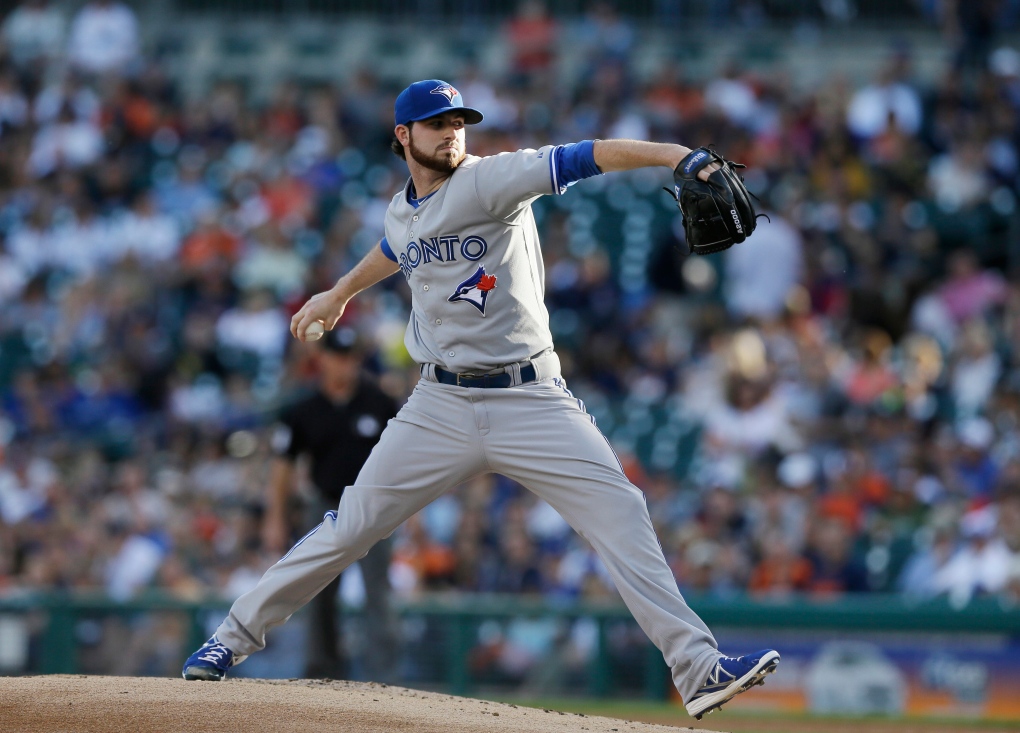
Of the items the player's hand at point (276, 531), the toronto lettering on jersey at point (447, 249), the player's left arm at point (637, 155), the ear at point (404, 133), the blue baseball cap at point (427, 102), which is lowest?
the player's hand at point (276, 531)

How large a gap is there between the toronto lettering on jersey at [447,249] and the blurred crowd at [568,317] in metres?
5.14

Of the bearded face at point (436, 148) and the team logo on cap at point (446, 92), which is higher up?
the team logo on cap at point (446, 92)

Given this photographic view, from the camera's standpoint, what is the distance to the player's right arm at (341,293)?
518 centimetres

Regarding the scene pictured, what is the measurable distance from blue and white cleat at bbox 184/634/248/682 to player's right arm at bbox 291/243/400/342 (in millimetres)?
1136

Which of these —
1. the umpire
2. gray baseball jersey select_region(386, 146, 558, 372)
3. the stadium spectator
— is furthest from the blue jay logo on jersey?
the stadium spectator

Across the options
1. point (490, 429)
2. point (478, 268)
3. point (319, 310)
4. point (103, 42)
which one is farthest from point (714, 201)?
point (103, 42)

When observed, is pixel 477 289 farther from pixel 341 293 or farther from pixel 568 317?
pixel 568 317

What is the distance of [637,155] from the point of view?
14.2 feet

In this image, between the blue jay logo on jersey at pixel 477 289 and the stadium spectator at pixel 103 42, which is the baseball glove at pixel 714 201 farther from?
the stadium spectator at pixel 103 42

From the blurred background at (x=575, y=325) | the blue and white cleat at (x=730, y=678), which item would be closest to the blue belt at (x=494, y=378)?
the blue and white cleat at (x=730, y=678)

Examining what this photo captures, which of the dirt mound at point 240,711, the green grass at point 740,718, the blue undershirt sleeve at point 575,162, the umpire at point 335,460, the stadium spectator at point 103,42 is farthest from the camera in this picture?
the stadium spectator at point 103,42

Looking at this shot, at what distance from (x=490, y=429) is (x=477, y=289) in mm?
462

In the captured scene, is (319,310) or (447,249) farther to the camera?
(319,310)

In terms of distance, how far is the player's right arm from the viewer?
5.18 meters
